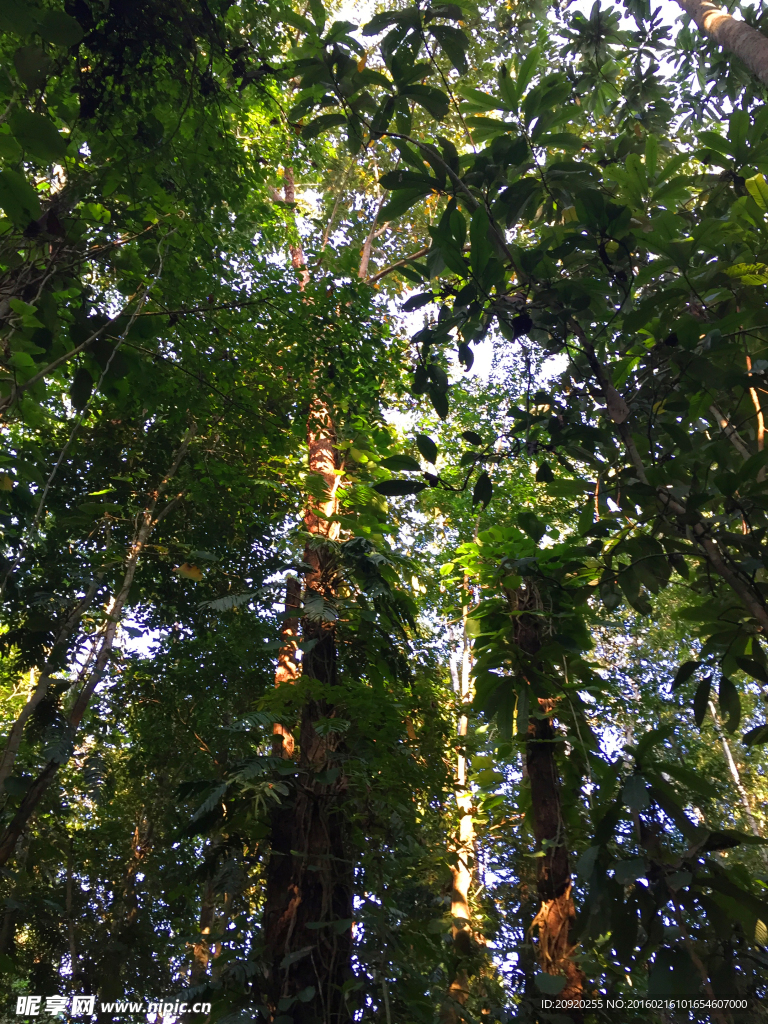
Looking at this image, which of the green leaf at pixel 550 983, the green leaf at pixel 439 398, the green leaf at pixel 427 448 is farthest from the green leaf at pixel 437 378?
the green leaf at pixel 550 983

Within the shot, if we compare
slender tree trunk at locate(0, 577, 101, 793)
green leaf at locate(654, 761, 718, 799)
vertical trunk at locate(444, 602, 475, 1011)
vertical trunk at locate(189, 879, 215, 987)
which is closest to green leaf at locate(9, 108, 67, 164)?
slender tree trunk at locate(0, 577, 101, 793)

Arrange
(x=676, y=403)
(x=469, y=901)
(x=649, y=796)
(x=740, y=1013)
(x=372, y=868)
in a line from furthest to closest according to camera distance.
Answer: (x=469, y=901)
(x=372, y=868)
(x=676, y=403)
(x=649, y=796)
(x=740, y=1013)

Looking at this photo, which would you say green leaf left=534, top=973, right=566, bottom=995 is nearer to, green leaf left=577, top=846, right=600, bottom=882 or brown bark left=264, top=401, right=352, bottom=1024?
green leaf left=577, top=846, right=600, bottom=882

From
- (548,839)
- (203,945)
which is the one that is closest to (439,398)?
(548,839)

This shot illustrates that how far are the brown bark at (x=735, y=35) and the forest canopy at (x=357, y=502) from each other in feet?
0.08

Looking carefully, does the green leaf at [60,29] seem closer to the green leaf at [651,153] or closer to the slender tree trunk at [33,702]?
the green leaf at [651,153]

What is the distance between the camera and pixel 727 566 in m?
1.48

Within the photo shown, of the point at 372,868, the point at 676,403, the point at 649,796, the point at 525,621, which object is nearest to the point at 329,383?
the point at 525,621

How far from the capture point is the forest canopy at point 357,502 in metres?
1.80

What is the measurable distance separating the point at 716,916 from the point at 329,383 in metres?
3.32

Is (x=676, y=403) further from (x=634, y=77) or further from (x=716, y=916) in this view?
(x=634, y=77)

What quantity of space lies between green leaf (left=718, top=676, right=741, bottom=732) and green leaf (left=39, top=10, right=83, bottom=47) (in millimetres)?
2655

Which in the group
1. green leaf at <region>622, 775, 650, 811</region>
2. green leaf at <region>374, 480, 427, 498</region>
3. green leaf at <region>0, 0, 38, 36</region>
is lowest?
green leaf at <region>622, 775, 650, 811</region>

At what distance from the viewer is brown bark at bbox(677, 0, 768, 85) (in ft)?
11.3
